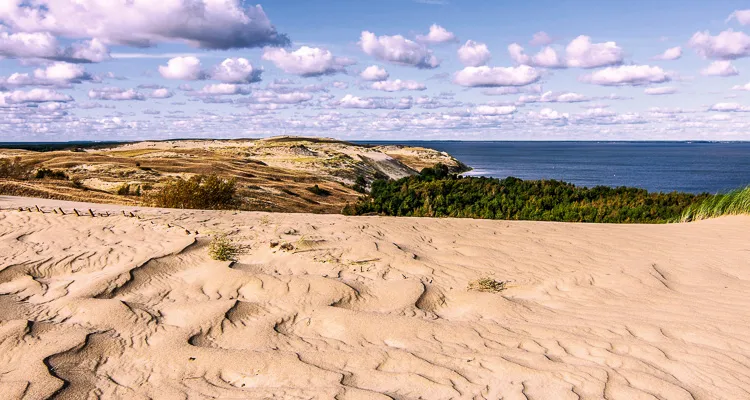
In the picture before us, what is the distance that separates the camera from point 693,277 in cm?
715

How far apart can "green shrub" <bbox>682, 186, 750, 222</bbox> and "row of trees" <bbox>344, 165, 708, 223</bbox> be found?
0.41m

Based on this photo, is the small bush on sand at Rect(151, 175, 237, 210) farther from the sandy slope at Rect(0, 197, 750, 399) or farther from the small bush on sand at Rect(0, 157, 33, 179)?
the small bush on sand at Rect(0, 157, 33, 179)

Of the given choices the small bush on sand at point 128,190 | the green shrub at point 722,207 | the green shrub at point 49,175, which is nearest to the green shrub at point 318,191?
the small bush on sand at point 128,190

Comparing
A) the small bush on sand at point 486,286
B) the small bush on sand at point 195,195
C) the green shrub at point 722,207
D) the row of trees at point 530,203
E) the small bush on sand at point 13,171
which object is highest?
the green shrub at point 722,207

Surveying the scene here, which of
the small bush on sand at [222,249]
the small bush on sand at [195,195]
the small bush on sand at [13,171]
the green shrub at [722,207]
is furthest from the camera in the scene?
the small bush on sand at [13,171]

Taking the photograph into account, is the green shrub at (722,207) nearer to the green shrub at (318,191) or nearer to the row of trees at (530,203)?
the row of trees at (530,203)

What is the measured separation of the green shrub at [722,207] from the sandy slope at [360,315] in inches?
171

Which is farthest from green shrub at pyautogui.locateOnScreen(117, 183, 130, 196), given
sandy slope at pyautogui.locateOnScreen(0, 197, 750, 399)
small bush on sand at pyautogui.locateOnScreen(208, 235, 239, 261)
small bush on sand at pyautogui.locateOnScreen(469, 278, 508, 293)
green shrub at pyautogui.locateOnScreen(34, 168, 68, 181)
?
small bush on sand at pyautogui.locateOnScreen(469, 278, 508, 293)

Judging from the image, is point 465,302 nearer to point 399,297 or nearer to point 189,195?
point 399,297

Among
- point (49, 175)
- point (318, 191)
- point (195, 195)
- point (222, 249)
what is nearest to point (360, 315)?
point (222, 249)

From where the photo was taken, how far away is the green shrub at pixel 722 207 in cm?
1295

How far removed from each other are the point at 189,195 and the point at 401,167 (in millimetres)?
55943

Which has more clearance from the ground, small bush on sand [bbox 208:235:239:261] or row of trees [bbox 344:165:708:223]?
small bush on sand [bbox 208:235:239:261]

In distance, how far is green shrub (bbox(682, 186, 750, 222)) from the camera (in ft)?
42.5
